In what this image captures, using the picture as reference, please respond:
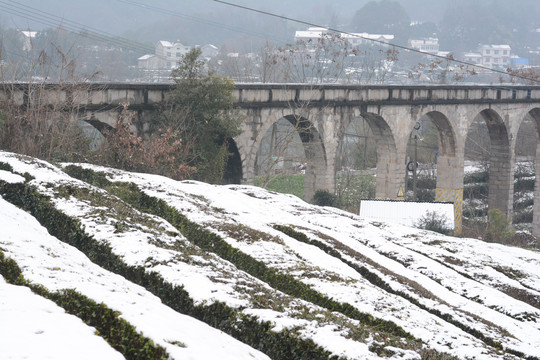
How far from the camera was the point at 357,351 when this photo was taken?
20.0 ft

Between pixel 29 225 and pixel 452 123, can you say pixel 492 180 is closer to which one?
pixel 452 123

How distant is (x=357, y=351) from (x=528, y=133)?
5490 centimetres

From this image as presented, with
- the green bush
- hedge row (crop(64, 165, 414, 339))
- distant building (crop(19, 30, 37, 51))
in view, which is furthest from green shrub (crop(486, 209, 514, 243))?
hedge row (crop(64, 165, 414, 339))

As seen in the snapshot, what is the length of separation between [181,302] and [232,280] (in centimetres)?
69

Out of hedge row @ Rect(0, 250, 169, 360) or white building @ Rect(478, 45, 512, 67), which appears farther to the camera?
white building @ Rect(478, 45, 512, 67)

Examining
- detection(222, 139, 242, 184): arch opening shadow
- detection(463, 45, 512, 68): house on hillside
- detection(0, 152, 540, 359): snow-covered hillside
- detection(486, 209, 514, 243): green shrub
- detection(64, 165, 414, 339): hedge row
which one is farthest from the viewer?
detection(463, 45, 512, 68): house on hillside

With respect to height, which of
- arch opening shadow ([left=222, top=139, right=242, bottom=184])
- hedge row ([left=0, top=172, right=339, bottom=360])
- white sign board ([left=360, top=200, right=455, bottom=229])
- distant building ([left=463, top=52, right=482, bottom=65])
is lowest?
white sign board ([left=360, top=200, right=455, bottom=229])

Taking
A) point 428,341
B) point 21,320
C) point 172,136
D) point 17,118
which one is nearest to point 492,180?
point 172,136

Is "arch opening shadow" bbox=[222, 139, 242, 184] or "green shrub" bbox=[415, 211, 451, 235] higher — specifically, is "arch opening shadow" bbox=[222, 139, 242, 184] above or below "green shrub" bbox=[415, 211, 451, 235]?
above

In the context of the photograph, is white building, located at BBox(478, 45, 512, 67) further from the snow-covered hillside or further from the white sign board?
the snow-covered hillside

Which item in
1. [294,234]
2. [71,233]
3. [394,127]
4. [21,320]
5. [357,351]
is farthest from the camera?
[394,127]

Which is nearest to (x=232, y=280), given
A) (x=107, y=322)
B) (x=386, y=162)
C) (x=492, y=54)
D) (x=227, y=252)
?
(x=227, y=252)

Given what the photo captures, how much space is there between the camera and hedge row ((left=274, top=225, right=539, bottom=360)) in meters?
8.62

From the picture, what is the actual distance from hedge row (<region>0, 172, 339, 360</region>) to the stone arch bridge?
789cm
